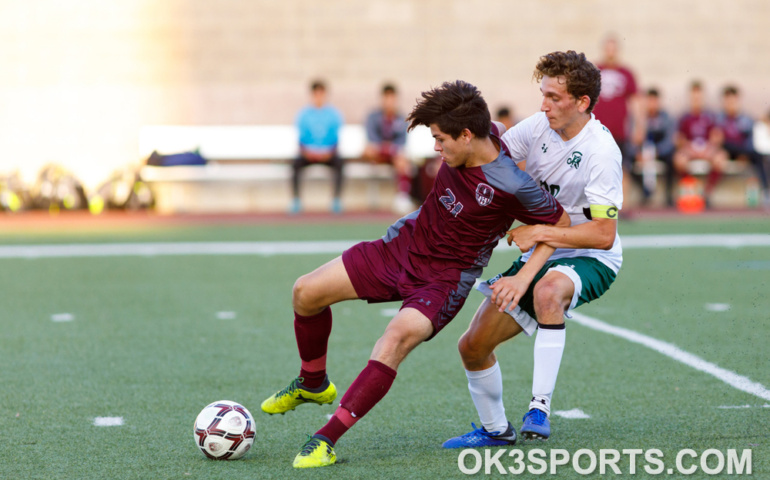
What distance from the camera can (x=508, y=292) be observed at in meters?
4.21

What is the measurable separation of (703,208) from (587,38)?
399cm

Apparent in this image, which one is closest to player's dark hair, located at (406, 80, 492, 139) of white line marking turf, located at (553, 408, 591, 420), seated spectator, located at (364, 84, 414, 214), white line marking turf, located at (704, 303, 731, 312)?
white line marking turf, located at (553, 408, 591, 420)

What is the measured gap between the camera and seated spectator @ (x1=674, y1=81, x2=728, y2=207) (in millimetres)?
16922

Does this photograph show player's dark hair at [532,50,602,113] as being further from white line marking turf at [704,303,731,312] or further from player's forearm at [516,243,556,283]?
white line marking turf at [704,303,731,312]

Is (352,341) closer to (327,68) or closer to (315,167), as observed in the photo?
(315,167)

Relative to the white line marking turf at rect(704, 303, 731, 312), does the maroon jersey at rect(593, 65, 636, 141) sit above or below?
above

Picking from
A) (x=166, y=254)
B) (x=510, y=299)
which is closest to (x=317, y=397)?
(x=510, y=299)

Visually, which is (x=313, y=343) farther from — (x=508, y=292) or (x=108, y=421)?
(x=108, y=421)

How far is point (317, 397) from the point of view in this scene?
455 cm

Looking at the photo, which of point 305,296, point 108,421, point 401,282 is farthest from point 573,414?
point 108,421

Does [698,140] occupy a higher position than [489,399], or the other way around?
[489,399]

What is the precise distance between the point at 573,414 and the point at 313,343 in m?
1.29

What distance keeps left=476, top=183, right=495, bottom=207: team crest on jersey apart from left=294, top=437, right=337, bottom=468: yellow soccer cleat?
3.75ft

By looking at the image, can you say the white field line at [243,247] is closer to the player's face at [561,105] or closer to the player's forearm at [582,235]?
the player's face at [561,105]
